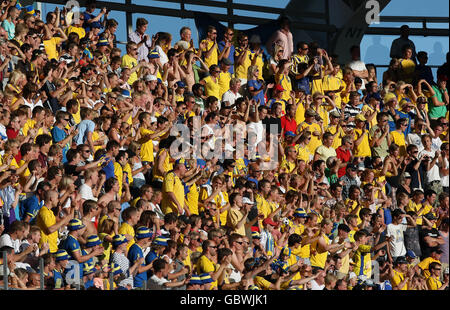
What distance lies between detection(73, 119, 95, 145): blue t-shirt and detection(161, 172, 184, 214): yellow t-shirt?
1048mm

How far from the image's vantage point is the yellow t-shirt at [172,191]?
12602 millimetres

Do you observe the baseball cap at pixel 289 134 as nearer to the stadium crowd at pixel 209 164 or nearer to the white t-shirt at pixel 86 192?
the stadium crowd at pixel 209 164

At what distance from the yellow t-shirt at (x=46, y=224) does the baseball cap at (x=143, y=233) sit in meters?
0.84

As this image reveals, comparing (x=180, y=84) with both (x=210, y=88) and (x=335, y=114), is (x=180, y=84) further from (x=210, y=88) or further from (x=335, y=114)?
(x=335, y=114)

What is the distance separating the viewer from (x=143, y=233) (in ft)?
36.6

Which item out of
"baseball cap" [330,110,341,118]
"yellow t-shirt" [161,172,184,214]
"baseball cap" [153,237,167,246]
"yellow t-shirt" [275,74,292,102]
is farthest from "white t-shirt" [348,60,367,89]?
"baseball cap" [153,237,167,246]

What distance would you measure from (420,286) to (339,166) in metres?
2.19

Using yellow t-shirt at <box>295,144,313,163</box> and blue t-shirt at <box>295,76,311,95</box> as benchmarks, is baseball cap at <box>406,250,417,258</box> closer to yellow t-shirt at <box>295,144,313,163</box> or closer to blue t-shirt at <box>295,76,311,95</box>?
yellow t-shirt at <box>295,144,313,163</box>

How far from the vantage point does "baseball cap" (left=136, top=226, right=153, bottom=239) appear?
11.2 m

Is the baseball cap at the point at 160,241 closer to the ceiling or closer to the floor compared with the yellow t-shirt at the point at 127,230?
closer to the floor

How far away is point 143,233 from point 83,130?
80.9 inches

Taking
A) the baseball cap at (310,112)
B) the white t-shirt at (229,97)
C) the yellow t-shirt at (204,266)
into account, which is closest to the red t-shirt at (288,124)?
the baseball cap at (310,112)

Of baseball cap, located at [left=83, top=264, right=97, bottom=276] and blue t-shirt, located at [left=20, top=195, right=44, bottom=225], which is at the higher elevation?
blue t-shirt, located at [left=20, top=195, right=44, bottom=225]
